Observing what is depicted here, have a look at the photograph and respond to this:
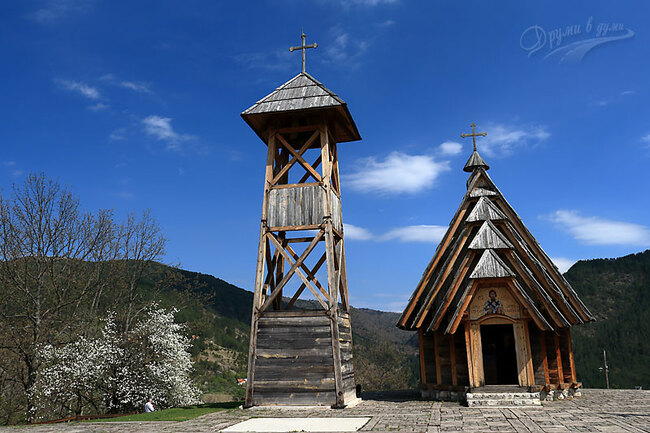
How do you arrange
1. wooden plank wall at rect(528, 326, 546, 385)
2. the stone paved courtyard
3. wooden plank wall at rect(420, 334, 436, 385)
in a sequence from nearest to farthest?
the stone paved courtyard → wooden plank wall at rect(528, 326, 546, 385) → wooden plank wall at rect(420, 334, 436, 385)

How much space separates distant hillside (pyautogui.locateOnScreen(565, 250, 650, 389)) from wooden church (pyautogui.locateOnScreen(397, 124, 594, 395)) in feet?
103

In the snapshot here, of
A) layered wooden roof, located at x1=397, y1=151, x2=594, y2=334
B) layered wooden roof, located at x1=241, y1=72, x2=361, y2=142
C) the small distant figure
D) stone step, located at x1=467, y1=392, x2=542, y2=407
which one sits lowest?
stone step, located at x1=467, y1=392, x2=542, y2=407

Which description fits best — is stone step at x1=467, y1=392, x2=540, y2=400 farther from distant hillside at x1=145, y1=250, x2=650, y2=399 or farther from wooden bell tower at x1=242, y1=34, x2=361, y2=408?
distant hillside at x1=145, y1=250, x2=650, y2=399

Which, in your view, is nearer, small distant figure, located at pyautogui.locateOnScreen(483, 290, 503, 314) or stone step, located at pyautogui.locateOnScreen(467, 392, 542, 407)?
stone step, located at pyautogui.locateOnScreen(467, 392, 542, 407)

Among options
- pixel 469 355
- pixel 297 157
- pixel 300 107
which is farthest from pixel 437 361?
pixel 300 107

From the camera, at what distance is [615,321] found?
55562 millimetres

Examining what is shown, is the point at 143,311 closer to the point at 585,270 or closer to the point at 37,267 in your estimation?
the point at 37,267

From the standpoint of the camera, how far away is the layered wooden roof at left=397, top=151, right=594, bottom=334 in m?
15.2

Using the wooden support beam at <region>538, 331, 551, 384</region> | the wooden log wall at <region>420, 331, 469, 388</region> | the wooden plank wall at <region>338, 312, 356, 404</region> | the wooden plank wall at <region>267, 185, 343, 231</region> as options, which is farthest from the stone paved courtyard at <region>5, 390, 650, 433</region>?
the wooden plank wall at <region>267, 185, 343, 231</region>

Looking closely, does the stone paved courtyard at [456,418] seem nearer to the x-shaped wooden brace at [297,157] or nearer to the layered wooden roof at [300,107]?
the x-shaped wooden brace at [297,157]

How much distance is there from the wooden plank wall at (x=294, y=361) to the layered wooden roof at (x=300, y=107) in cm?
674

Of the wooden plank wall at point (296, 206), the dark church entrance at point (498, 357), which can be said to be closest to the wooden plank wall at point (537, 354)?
the dark church entrance at point (498, 357)

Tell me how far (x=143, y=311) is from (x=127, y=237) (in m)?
4.54

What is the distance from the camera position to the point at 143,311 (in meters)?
28.0
